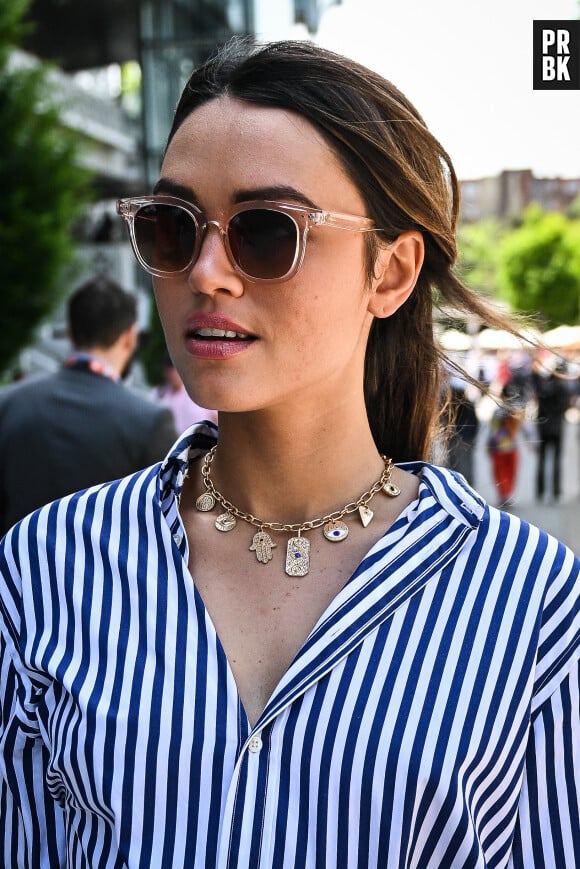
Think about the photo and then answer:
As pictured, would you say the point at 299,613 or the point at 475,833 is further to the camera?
the point at 299,613

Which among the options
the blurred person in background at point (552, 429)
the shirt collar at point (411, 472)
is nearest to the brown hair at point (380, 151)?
the shirt collar at point (411, 472)

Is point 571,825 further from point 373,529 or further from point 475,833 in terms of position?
point 373,529

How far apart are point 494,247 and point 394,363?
6018 cm

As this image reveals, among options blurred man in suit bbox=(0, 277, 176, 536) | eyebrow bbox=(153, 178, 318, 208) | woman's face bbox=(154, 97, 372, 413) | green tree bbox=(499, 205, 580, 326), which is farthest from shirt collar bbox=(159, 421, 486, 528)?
green tree bbox=(499, 205, 580, 326)

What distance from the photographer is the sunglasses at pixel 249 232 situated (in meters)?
1.50

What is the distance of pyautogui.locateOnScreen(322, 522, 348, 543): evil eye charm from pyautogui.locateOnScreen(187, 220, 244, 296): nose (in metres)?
0.43

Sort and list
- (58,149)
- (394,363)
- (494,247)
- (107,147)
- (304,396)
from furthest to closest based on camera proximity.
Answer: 1. (494,247)
2. (107,147)
3. (58,149)
4. (394,363)
5. (304,396)

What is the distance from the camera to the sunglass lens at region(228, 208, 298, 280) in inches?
58.8

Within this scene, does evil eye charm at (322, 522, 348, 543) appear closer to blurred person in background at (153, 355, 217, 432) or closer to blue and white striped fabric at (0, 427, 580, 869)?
blue and white striped fabric at (0, 427, 580, 869)

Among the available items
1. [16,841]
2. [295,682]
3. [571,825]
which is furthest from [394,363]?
[16,841]

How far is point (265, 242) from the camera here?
1488 mm

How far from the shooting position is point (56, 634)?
5.25ft

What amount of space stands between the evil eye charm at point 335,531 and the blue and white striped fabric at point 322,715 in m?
0.09

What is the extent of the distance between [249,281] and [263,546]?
446 millimetres
